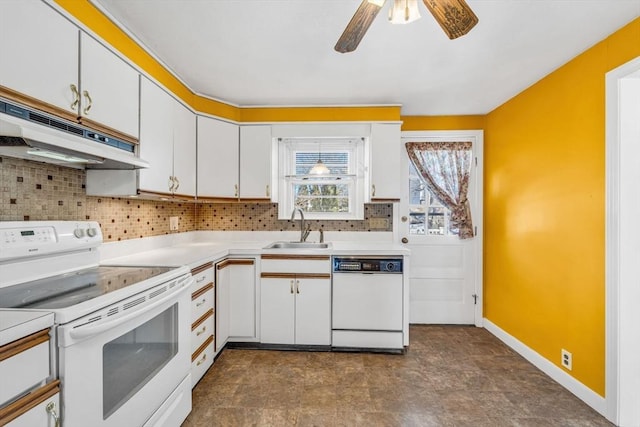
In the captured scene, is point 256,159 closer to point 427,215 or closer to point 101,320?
point 427,215

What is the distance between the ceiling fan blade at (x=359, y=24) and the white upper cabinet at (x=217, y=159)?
5.52 ft

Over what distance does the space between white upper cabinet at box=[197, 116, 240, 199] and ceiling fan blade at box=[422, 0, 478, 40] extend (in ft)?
6.98

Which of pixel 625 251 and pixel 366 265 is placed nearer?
pixel 625 251

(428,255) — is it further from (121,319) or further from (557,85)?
(121,319)

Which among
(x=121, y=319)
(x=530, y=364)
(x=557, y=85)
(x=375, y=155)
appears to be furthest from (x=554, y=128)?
(x=121, y=319)

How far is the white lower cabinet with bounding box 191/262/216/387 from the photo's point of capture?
1996 mm

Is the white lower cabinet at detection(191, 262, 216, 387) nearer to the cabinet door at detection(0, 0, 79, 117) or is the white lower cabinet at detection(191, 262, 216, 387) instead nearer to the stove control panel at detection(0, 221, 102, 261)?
the stove control panel at detection(0, 221, 102, 261)

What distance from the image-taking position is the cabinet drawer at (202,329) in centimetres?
199

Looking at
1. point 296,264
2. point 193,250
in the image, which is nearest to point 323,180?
point 296,264

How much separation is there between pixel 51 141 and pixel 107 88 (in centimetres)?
62

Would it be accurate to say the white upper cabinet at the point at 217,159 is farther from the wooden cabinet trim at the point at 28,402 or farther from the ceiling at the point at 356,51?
the wooden cabinet trim at the point at 28,402

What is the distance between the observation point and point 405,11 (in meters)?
1.21

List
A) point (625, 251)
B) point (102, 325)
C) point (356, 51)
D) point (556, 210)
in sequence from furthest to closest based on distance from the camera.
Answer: point (556, 210), point (356, 51), point (625, 251), point (102, 325)

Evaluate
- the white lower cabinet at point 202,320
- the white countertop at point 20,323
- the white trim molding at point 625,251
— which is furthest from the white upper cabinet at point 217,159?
the white trim molding at point 625,251
